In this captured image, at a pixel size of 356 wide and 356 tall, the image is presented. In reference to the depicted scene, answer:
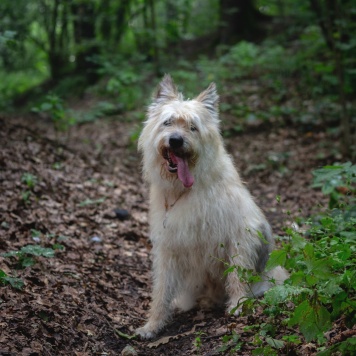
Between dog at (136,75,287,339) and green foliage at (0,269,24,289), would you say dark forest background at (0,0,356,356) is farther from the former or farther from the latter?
dog at (136,75,287,339)

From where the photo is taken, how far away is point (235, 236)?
167 inches

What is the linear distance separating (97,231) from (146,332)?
82.8 inches

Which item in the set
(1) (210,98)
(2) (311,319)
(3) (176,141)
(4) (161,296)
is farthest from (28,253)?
(2) (311,319)

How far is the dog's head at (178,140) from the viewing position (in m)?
4.07

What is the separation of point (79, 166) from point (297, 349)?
5694mm

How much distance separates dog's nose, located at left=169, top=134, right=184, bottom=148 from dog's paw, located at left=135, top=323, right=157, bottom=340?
1597mm

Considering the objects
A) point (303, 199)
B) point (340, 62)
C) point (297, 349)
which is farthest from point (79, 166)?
point (297, 349)

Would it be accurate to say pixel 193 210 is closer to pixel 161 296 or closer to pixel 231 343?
pixel 161 296

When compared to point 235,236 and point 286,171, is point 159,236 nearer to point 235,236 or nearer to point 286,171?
point 235,236

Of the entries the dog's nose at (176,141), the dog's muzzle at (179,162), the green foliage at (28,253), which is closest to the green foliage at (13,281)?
the green foliage at (28,253)

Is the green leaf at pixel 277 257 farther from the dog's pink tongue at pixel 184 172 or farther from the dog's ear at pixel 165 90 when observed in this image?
the dog's ear at pixel 165 90

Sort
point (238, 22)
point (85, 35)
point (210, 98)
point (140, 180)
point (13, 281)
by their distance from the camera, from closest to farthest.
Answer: point (13, 281)
point (210, 98)
point (140, 180)
point (238, 22)
point (85, 35)

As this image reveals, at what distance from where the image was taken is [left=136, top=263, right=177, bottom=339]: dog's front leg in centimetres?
436

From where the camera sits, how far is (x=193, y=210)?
163 inches
